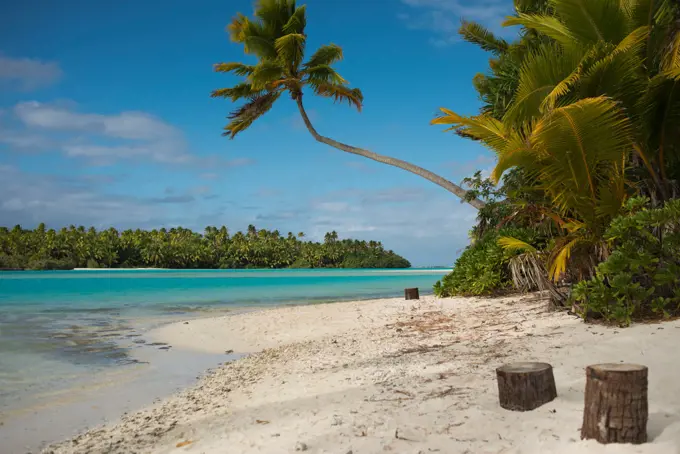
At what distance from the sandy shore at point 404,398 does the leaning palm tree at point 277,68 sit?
1037 cm

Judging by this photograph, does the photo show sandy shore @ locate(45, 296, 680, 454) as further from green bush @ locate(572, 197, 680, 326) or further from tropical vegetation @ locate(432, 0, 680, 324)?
tropical vegetation @ locate(432, 0, 680, 324)

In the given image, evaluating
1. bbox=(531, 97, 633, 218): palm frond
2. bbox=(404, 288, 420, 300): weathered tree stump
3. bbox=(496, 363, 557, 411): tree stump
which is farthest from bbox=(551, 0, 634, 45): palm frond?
bbox=(404, 288, 420, 300): weathered tree stump

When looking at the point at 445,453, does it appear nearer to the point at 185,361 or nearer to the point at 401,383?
the point at 401,383

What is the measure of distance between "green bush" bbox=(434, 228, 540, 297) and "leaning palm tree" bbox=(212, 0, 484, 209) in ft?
18.4

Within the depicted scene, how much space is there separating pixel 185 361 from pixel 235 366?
1089 mm

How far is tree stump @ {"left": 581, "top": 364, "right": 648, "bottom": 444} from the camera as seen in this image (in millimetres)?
2863

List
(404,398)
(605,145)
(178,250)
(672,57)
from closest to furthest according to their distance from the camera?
1. (404,398)
2. (605,145)
3. (672,57)
4. (178,250)

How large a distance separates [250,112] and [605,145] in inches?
513

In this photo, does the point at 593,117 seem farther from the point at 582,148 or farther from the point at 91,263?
the point at 91,263

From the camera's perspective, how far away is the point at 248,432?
385 centimetres

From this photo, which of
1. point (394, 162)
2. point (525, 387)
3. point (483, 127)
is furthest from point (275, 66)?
point (525, 387)

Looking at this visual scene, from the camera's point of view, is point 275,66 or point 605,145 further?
point 275,66

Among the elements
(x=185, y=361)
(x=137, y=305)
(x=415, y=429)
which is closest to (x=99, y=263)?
(x=137, y=305)

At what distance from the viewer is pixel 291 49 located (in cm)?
1662
